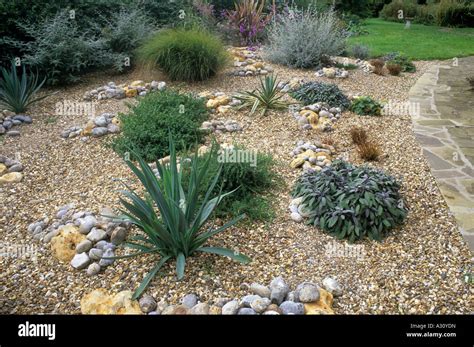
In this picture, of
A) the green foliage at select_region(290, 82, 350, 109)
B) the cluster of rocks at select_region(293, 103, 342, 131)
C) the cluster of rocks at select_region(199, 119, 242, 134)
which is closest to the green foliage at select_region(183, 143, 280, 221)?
the cluster of rocks at select_region(199, 119, 242, 134)

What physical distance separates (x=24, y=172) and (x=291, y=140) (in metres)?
3.14

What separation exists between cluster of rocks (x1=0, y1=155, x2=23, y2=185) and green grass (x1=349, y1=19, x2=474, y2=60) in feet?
27.9

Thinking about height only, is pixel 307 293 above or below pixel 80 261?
above

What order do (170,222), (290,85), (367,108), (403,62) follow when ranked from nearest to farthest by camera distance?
(170,222), (367,108), (290,85), (403,62)

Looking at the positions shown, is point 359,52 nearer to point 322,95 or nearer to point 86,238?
point 322,95

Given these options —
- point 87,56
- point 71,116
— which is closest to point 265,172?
point 71,116

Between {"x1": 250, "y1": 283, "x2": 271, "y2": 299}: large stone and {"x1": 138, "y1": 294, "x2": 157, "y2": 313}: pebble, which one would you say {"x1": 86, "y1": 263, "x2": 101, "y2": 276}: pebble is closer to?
{"x1": 138, "y1": 294, "x2": 157, "y2": 313}: pebble


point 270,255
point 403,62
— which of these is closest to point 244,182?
point 270,255

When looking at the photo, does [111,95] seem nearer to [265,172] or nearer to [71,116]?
[71,116]

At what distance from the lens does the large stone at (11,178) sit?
4363 millimetres

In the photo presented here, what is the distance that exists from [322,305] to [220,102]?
393cm

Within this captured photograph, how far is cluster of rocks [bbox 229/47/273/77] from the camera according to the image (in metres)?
7.55

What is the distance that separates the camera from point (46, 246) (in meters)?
3.26

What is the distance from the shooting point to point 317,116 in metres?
5.56
